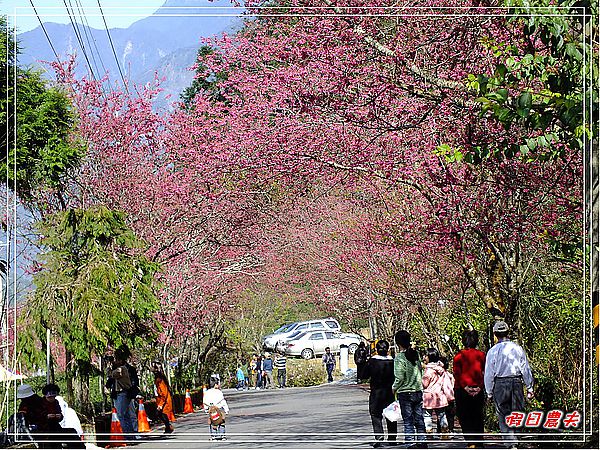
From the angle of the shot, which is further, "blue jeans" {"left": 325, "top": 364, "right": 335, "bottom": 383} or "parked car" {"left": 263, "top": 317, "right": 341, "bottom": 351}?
"blue jeans" {"left": 325, "top": 364, "right": 335, "bottom": 383}

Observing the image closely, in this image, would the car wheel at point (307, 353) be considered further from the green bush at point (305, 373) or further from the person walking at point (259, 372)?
the person walking at point (259, 372)

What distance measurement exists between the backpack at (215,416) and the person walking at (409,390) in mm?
2555

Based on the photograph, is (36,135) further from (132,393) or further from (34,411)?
(34,411)

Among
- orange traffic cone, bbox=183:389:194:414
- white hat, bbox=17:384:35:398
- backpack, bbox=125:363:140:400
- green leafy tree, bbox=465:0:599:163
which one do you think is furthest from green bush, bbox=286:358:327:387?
green leafy tree, bbox=465:0:599:163

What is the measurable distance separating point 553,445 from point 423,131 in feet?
12.0

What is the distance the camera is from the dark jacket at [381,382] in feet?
31.4

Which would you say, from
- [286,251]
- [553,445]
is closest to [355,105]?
[553,445]

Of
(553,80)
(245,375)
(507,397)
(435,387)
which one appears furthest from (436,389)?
(245,375)

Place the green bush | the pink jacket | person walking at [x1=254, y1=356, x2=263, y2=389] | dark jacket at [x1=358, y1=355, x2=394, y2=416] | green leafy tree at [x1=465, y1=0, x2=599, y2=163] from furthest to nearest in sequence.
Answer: the green bush
person walking at [x1=254, y1=356, x2=263, y2=389]
the pink jacket
dark jacket at [x1=358, y1=355, x2=394, y2=416]
green leafy tree at [x1=465, y1=0, x2=599, y2=163]

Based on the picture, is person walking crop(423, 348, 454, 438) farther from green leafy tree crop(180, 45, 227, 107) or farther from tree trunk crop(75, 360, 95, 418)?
green leafy tree crop(180, 45, 227, 107)

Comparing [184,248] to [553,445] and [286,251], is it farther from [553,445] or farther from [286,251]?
[553,445]

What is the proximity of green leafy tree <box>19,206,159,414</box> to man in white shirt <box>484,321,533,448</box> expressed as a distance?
5225mm

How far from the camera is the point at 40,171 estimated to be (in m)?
12.5

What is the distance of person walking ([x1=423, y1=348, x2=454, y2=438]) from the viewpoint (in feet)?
32.4
